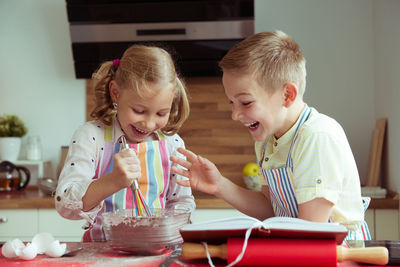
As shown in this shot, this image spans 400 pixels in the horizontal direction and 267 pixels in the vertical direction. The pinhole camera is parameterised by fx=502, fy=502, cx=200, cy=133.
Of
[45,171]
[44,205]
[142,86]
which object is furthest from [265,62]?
[45,171]

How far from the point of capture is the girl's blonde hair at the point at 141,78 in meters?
1.27

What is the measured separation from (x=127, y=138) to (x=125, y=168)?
380mm

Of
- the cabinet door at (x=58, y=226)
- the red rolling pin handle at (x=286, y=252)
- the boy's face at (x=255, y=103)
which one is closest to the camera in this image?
the red rolling pin handle at (x=286, y=252)

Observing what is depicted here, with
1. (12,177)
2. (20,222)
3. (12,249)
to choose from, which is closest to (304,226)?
(12,249)

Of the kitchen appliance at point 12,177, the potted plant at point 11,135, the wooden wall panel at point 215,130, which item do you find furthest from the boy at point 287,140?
the potted plant at point 11,135

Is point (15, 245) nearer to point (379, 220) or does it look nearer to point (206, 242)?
point (206, 242)

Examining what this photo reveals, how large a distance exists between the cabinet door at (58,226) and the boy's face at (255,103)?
1.50m

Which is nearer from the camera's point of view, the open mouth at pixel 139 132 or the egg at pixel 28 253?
the egg at pixel 28 253

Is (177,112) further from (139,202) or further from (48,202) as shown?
(48,202)

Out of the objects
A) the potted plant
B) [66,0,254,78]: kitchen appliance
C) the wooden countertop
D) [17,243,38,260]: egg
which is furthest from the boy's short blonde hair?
the potted plant

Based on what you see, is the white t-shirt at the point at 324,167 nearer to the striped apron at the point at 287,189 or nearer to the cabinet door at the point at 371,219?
the striped apron at the point at 287,189

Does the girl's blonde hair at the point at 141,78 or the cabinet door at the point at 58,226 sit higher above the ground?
the girl's blonde hair at the point at 141,78

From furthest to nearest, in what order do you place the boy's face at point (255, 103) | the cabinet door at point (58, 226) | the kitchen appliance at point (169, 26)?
1. the kitchen appliance at point (169, 26)
2. the cabinet door at point (58, 226)
3. the boy's face at point (255, 103)

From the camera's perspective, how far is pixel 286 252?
78cm
